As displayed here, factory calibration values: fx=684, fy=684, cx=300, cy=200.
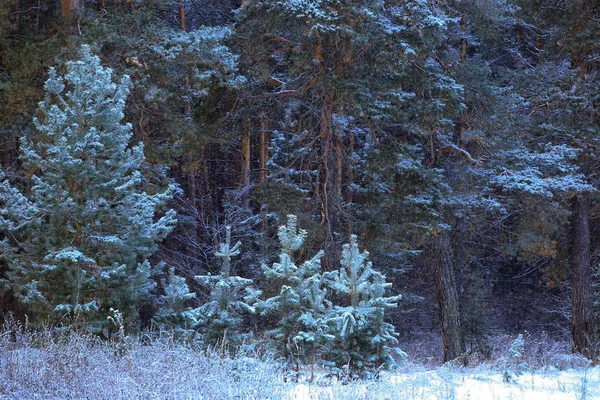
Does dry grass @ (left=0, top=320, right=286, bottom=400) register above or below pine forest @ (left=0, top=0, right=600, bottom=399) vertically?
below

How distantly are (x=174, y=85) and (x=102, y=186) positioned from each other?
168 inches

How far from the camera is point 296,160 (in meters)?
14.3

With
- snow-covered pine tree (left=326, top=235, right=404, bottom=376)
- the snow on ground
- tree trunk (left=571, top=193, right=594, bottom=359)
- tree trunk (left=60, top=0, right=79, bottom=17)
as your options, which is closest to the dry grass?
the snow on ground

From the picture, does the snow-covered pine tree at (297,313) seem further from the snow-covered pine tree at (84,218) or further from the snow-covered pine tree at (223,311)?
the snow-covered pine tree at (84,218)

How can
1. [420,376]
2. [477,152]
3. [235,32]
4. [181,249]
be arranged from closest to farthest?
[420,376]
[235,32]
[477,152]
[181,249]

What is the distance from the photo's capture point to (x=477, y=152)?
15836 millimetres

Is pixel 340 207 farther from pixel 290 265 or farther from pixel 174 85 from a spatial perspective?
pixel 290 265

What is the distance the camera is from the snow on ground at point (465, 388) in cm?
663

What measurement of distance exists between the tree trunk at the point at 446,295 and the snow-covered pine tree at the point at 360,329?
759cm

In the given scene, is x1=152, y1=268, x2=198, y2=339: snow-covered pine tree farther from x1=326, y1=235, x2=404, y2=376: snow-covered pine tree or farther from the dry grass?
x1=326, y1=235, x2=404, y2=376: snow-covered pine tree

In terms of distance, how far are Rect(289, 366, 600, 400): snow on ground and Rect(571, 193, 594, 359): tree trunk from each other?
25.1ft

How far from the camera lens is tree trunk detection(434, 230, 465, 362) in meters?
15.3

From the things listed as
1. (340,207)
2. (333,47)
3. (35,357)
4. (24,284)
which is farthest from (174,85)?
(35,357)

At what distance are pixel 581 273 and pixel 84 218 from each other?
39.2 feet
